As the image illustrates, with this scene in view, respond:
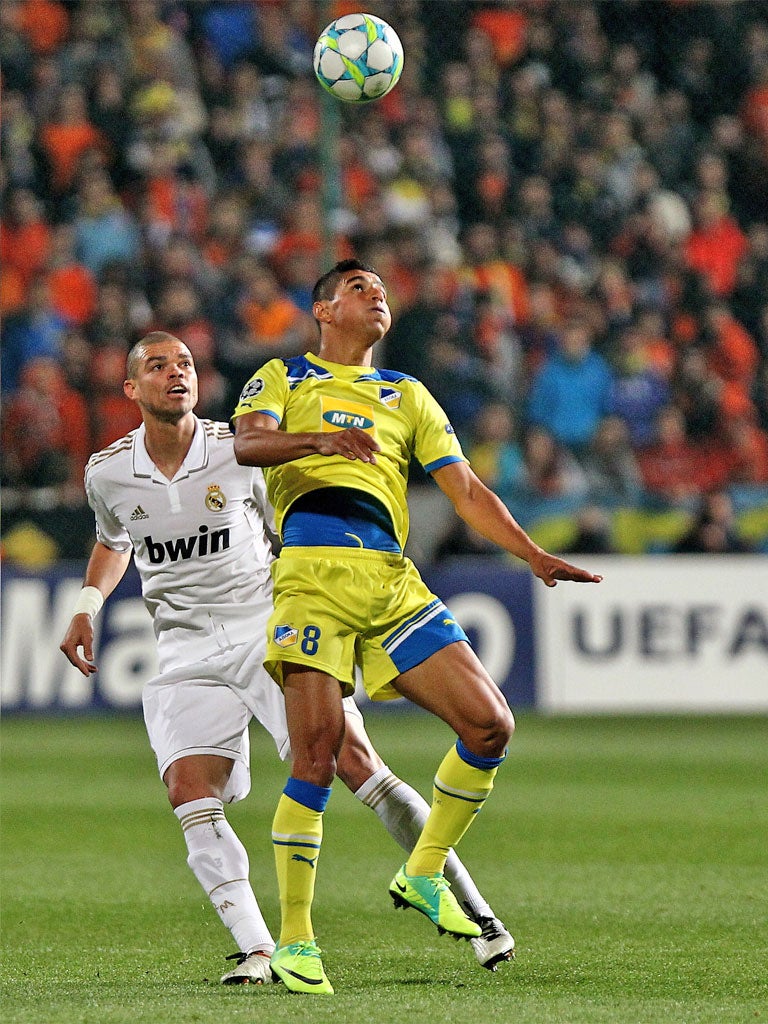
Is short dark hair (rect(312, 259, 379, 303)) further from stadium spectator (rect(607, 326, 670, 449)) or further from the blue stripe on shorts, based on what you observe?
stadium spectator (rect(607, 326, 670, 449))

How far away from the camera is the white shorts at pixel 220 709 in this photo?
522 centimetres

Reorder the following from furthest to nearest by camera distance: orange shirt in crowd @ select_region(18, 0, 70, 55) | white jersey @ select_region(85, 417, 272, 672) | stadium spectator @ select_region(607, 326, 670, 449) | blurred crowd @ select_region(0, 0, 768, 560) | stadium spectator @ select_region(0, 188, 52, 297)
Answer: orange shirt in crowd @ select_region(18, 0, 70, 55) < stadium spectator @ select_region(0, 188, 52, 297) < stadium spectator @ select_region(607, 326, 670, 449) < blurred crowd @ select_region(0, 0, 768, 560) < white jersey @ select_region(85, 417, 272, 672)

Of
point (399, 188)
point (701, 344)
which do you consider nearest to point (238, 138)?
point (399, 188)

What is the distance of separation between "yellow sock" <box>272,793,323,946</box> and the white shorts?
Answer: 42 cm

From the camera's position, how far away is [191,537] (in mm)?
5371

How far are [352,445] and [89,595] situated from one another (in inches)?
52.1

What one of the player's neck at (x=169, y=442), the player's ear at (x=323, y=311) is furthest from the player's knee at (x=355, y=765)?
the player's ear at (x=323, y=311)

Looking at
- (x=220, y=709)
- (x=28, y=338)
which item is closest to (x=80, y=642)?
(x=220, y=709)

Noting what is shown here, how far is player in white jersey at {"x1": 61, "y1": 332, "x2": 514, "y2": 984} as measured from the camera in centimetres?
519

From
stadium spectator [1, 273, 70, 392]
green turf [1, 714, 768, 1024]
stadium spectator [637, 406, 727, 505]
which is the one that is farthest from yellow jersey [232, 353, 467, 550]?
stadium spectator [1, 273, 70, 392]

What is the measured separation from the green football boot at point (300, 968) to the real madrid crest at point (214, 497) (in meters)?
1.37

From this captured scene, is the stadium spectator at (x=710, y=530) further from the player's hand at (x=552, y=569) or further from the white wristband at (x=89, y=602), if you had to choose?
the player's hand at (x=552, y=569)

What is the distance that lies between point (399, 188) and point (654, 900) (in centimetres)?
1056

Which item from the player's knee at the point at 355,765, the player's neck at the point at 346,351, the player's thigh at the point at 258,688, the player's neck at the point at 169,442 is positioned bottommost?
the player's knee at the point at 355,765
